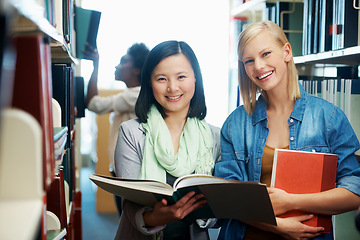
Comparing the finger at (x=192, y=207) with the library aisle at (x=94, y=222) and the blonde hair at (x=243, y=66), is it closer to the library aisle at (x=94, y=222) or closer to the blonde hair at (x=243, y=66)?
the blonde hair at (x=243, y=66)

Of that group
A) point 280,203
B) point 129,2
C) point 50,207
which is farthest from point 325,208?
point 129,2

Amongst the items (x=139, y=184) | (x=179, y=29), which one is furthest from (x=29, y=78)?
(x=179, y=29)

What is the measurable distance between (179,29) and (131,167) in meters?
3.00

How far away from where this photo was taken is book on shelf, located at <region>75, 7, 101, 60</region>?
238 cm

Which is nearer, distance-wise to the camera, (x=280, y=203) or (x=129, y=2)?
(x=280, y=203)

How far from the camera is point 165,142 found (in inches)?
57.8

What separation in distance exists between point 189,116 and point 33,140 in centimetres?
101

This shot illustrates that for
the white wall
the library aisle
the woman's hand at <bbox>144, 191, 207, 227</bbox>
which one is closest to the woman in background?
the woman's hand at <bbox>144, 191, 207, 227</bbox>

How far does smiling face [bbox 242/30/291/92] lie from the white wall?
2.79 m

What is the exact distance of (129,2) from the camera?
4199 mm

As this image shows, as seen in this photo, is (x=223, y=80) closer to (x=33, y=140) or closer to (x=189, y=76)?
(x=189, y=76)

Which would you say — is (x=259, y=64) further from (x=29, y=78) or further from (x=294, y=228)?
(x=29, y=78)

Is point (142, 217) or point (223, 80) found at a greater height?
point (223, 80)

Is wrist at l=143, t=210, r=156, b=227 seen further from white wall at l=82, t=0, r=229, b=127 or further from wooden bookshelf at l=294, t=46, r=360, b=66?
white wall at l=82, t=0, r=229, b=127
